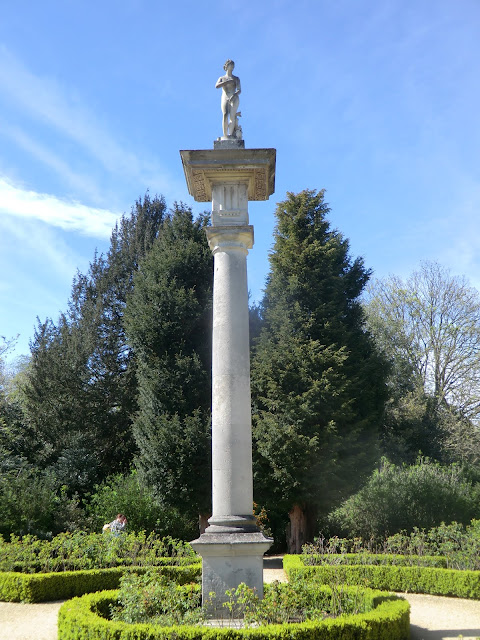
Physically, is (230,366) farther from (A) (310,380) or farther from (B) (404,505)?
(B) (404,505)

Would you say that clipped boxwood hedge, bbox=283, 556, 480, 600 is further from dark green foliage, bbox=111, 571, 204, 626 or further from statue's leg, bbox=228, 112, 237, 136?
statue's leg, bbox=228, 112, 237, 136

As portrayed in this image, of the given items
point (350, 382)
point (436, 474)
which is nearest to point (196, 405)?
point (350, 382)

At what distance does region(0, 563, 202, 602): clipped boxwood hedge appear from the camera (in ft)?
40.8

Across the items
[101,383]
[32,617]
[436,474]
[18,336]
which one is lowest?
[32,617]

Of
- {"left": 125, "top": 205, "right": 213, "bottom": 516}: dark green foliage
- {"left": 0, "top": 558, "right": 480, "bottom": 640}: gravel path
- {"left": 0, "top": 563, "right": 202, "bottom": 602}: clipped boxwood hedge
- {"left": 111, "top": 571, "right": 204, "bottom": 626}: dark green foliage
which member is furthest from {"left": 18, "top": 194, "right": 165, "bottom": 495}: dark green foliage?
{"left": 111, "top": 571, "right": 204, "bottom": 626}: dark green foliage

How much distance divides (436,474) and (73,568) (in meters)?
15.4

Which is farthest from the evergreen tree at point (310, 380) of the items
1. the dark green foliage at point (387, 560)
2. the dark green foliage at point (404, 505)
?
the dark green foliage at point (387, 560)

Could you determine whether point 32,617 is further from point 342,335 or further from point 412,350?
point 412,350

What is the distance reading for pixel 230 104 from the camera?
1141 cm

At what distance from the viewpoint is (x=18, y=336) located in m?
26.9

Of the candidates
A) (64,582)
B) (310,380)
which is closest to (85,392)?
(310,380)

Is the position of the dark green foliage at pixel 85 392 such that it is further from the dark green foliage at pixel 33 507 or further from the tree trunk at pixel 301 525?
the tree trunk at pixel 301 525

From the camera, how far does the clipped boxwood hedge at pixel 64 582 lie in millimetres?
12438

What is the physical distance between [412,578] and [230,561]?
6783 millimetres
